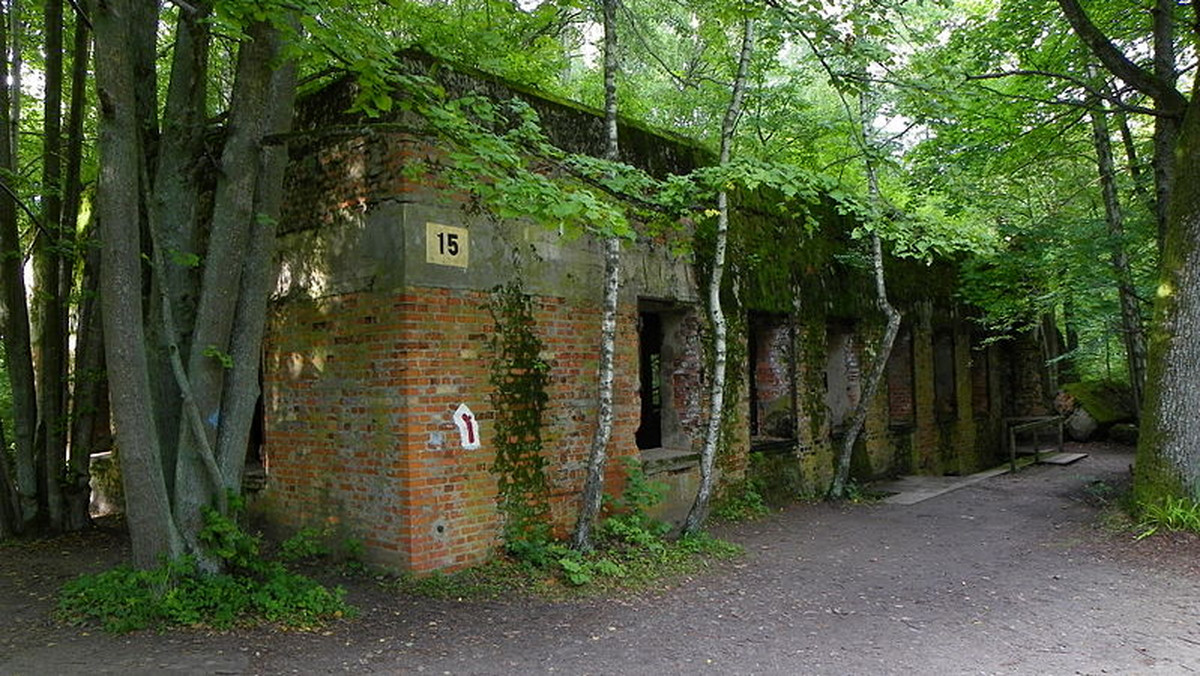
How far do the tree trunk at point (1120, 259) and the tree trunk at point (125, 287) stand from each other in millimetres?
10761

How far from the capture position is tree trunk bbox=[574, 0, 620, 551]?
6438mm

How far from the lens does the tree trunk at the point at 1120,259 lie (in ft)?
33.3

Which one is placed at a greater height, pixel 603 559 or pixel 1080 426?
pixel 1080 426

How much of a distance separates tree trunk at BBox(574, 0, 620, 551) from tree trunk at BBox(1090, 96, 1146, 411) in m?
7.14

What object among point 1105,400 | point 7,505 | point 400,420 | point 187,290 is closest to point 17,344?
point 7,505

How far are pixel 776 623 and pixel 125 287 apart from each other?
4.79 metres

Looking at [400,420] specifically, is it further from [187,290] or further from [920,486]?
[920,486]

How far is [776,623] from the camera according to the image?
527 centimetres

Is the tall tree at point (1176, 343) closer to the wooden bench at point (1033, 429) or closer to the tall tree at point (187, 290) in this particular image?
the wooden bench at point (1033, 429)

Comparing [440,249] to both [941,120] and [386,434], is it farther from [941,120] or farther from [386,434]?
[941,120]

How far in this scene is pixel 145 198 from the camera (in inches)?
205

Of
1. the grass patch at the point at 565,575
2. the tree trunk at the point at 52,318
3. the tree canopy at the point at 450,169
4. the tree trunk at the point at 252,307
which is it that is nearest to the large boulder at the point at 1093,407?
the tree canopy at the point at 450,169

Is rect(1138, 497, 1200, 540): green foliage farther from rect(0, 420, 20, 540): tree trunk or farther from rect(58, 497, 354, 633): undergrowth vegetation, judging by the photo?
rect(0, 420, 20, 540): tree trunk

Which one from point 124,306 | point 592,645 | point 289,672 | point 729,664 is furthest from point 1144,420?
point 124,306
